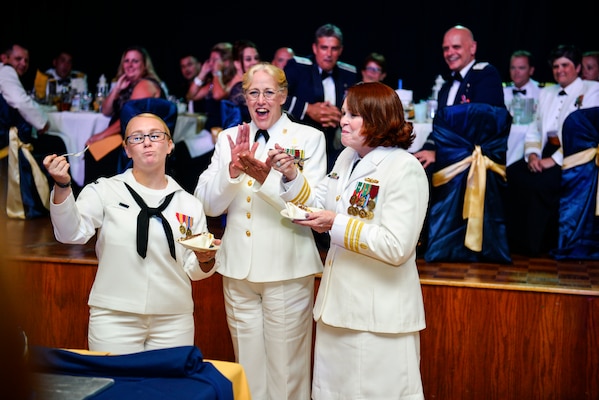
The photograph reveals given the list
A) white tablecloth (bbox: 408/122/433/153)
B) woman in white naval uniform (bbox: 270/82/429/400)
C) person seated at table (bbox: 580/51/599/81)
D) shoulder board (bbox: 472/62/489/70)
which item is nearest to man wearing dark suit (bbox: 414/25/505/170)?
shoulder board (bbox: 472/62/489/70)

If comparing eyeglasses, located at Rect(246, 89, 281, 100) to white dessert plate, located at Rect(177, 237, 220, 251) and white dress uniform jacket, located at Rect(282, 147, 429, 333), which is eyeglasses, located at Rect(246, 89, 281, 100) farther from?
white dessert plate, located at Rect(177, 237, 220, 251)

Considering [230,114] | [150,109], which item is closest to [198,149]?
[230,114]

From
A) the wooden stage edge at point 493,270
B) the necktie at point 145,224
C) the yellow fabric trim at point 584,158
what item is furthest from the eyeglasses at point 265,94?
the yellow fabric trim at point 584,158

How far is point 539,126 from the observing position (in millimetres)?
5816

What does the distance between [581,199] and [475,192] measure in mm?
851

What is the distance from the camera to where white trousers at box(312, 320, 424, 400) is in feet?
9.44

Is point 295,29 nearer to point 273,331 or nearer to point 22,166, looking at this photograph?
point 22,166

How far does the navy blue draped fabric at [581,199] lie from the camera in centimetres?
529

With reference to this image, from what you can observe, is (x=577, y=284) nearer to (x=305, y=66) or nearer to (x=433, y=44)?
(x=305, y=66)

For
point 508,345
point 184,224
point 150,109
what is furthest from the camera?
point 150,109

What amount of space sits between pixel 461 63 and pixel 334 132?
3.24 ft

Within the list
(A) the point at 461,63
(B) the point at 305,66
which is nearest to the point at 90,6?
(B) the point at 305,66

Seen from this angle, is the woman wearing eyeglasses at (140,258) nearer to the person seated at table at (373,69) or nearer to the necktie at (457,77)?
the necktie at (457,77)

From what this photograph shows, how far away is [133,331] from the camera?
2.93 metres
